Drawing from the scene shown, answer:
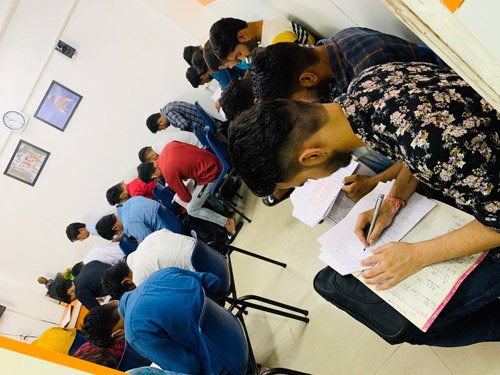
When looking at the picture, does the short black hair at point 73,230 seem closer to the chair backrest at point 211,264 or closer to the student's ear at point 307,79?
the chair backrest at point 211,264

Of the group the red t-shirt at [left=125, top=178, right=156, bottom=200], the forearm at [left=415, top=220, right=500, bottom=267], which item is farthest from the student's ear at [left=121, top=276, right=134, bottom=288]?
the forearm at [left=415, top=220, right=500, bottom=267]

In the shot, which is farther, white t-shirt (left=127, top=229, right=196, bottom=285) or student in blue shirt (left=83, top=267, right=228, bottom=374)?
white t-shirt (left=127, top=229, right=196, bottom=285)

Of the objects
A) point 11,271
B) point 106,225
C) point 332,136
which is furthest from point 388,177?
point 11,271

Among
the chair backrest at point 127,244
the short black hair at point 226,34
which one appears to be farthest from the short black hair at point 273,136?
the chair backrest at point 127,244

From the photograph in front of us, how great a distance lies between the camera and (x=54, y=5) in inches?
132

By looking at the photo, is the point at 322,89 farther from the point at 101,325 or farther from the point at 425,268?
the point at 101,325

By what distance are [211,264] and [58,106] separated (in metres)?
2.56

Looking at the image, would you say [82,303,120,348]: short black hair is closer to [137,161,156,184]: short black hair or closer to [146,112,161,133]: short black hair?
[137,161,156,184]: short black hair

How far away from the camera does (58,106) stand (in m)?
3.55

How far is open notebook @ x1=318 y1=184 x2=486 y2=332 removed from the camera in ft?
2.77

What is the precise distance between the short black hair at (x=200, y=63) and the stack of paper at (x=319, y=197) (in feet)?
6.71

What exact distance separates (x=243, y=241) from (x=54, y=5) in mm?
2764

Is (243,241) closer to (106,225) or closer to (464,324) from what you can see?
(106,225)

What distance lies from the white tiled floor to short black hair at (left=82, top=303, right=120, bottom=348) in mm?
977
